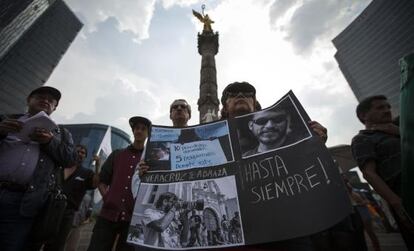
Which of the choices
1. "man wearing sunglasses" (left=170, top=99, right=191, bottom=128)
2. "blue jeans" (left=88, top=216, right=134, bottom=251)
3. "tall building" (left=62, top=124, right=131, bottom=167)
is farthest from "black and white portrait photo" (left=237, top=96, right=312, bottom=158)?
"tall building" (left=62, top=124, right=131, bottom=167)

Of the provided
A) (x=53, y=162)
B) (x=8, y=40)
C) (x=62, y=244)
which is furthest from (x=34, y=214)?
(x=8, y=40)

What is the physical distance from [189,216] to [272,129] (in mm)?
827

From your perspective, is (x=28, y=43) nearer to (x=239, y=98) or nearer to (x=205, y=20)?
(x=205, y=20)

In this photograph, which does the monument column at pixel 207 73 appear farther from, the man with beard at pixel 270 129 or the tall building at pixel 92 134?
the tall building at pixel 92 134

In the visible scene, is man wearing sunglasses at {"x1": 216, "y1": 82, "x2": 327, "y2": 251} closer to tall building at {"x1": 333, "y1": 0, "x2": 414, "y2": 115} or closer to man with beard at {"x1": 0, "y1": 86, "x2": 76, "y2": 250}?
man with beard at {"x1": 0, "y1": 86, "x2": 76, "y2": 250}

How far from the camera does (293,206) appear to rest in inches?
48.8

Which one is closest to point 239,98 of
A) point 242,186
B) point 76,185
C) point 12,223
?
point 242,186

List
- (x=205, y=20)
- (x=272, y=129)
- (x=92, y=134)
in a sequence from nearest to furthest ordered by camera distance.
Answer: (x=272, y=129), (x=205, y=20), (x=92, y=134)

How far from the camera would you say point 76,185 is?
3.40m

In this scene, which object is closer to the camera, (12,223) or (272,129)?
(272,129)

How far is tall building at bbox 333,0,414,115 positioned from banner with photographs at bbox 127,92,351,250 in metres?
64.4

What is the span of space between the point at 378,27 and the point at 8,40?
339 ft

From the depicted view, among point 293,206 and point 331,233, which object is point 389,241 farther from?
point 293,206

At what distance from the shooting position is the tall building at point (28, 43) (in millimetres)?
59000
